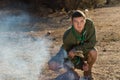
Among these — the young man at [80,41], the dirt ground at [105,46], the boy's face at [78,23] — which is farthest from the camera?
the dirt ground at [105,46]

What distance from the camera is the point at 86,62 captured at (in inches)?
208

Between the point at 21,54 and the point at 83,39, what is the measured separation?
2381 mm

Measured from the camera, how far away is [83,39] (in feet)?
16.7

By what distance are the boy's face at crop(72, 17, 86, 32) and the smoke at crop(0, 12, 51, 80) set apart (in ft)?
3.80

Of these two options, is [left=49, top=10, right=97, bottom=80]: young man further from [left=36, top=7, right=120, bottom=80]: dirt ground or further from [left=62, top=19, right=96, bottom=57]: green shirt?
[left=36, top=7, right=120, bottom=80]: dirt ground

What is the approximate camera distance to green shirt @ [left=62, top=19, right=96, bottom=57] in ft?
16.5

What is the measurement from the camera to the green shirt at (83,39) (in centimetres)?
503

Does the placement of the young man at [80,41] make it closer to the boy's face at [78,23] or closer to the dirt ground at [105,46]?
the boy's face at [78,23]

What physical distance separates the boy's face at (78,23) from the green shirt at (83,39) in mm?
87

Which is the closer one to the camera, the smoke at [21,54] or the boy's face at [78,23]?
the boy's face at [78,23]

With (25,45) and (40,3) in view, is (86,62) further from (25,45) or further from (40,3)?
(40,3)

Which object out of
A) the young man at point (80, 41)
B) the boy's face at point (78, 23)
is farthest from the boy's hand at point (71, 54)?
the boy's face at point (78, 23)

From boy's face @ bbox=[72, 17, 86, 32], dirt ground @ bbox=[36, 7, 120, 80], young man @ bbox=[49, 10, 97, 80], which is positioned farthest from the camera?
dirt ground @ bbox=[36, 7, 120, 80]

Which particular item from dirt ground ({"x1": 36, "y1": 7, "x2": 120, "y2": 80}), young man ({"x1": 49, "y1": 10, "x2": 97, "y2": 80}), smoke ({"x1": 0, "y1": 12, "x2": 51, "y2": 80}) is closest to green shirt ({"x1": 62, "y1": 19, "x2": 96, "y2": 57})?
young man ({"x1": 49, "y1": 10, "x2": 97, "y2": 80})
